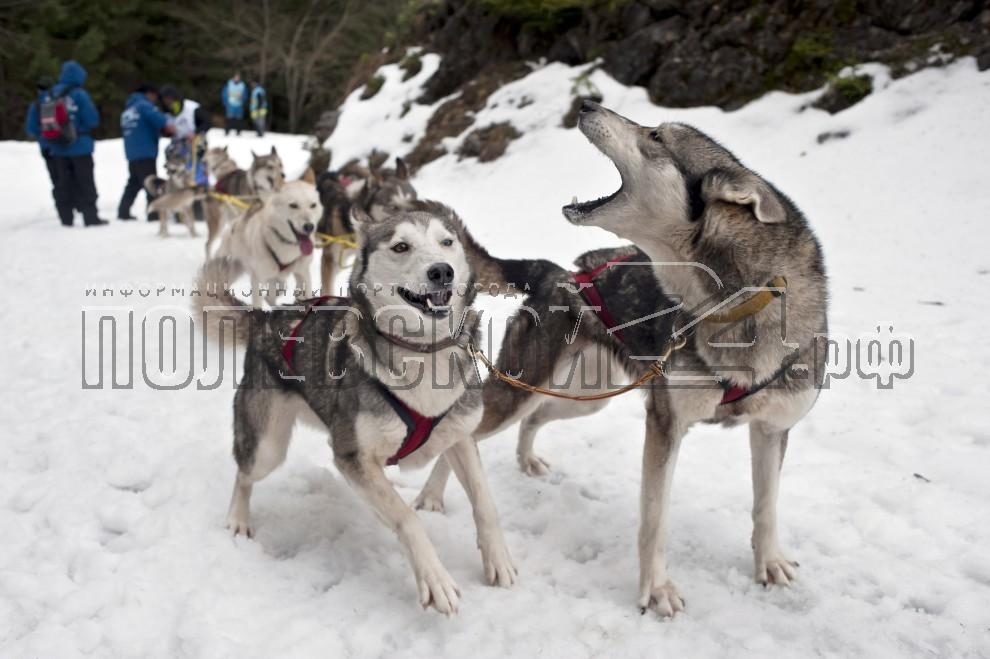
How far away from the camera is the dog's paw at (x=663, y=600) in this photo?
2260 millimetres

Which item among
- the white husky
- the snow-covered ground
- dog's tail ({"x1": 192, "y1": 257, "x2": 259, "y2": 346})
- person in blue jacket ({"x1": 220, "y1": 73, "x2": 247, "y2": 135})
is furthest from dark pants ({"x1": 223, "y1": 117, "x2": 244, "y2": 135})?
dog's tail ({"x1": 192, "y1": 257, "x2": 259, "y2": 346})

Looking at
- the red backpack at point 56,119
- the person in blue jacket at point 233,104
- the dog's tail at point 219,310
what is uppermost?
the person in blue jacket at point 233,104

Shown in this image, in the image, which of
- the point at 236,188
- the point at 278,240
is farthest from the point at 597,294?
the point at 236,188

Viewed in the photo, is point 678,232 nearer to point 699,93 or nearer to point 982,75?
point 982,75

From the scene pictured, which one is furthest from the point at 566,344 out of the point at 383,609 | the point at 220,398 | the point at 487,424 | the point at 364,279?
the point at 220,398

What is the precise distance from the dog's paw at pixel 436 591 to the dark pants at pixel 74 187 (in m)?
11.4

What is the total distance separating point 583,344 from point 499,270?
19.0 inches

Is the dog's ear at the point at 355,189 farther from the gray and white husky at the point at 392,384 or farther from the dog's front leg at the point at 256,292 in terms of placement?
the gray and white husky at the point at 392,384

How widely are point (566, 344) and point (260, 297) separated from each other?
13.3 feet

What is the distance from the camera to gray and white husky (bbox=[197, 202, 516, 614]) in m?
2.27

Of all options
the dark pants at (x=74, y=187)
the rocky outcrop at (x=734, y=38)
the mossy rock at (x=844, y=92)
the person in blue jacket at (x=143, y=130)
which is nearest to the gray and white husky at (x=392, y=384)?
the mossy rock at (x=844, y=92)

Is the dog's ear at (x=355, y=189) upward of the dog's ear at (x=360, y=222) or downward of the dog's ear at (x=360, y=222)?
upward

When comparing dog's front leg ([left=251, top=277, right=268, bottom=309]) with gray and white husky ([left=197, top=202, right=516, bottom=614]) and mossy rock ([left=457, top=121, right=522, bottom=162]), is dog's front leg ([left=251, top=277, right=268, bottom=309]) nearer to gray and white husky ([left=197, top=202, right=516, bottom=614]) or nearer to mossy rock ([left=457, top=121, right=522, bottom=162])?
gray and white husky ([left=197, top=202, right=516, bottom=614])

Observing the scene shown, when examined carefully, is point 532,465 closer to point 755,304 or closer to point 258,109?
point 755,304
